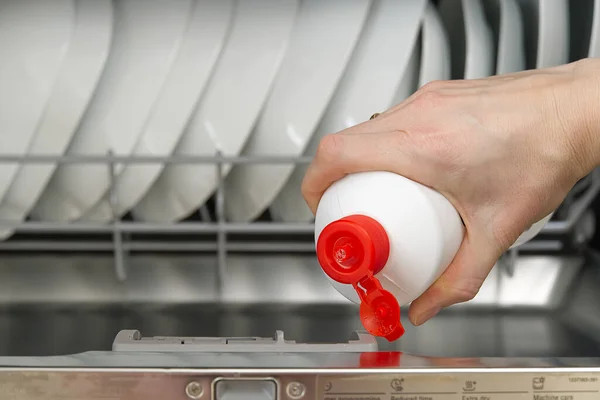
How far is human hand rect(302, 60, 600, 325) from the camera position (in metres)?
0.55

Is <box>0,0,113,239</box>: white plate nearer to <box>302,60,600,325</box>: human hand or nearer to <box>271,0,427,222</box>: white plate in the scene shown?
<box>271,0,427,222</box>: white plate

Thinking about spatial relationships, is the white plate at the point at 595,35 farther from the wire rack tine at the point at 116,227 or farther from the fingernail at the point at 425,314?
the wire rack tine at the point at 116,227

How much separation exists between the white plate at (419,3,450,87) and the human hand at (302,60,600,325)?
262 mm

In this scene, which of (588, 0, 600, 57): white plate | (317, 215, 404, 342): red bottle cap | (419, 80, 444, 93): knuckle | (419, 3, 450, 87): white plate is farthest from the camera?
(419, 3, 450, 87): white plate

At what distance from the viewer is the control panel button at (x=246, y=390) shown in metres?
0.58

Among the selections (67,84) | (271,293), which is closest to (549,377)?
(271,293)

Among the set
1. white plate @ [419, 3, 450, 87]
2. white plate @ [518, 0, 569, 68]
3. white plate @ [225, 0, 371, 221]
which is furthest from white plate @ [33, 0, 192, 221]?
white plate @ [518, 0, 569, 68]

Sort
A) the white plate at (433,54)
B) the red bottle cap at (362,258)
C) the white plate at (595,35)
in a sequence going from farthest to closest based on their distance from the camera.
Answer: the white plate at (433,54) < the white plate at (595,35) < the red bottle cap at (362,258)

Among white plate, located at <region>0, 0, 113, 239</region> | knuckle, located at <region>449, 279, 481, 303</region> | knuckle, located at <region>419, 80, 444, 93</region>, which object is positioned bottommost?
knuckle, located at <region>449, 279, 481, 303</region>

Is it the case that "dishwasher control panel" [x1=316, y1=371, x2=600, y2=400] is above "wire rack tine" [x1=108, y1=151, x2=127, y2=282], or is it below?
below

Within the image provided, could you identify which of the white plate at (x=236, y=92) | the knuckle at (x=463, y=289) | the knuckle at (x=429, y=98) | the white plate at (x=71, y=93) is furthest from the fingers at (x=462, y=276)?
the white plate at (x=71, y=93)

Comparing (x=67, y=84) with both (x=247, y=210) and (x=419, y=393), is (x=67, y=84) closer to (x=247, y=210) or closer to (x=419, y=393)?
(x=247, y=210)

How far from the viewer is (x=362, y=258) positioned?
0.50 meters

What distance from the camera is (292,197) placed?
0.95 meters
